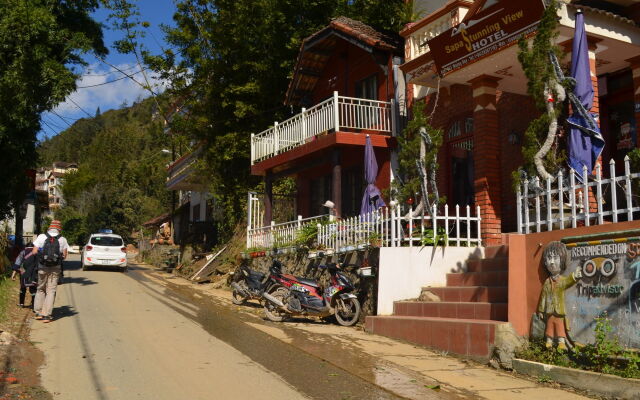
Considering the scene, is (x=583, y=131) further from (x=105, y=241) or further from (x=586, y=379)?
(x=105, y=241)

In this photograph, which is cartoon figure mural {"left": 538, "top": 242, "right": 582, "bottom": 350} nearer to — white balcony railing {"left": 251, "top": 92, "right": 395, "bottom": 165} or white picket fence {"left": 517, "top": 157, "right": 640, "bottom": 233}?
white picket fence {"left": 517, "top": 157, "right": 640, "bottom": 233}

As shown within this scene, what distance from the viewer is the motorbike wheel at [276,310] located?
1120 centimetres

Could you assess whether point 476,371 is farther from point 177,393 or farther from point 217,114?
point 217,114

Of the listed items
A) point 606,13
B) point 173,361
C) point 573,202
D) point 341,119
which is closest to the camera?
point 573,202

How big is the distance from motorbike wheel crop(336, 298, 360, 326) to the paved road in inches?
67.3

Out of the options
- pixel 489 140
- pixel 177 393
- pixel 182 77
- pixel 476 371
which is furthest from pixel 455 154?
pixel 182 77

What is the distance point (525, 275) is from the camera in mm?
7441

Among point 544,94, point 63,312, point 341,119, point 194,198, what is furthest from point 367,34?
point 194,198

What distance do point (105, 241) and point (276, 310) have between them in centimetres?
1349

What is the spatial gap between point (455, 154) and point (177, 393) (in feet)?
32.4

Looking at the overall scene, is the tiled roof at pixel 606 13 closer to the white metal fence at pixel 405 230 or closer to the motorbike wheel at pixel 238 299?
the white metal fence at pixel 405 230

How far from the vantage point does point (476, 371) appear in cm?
716

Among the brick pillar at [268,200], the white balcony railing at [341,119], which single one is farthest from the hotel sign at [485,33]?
the brick pillar at [268,200]

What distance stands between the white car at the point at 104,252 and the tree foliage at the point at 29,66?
553cm
